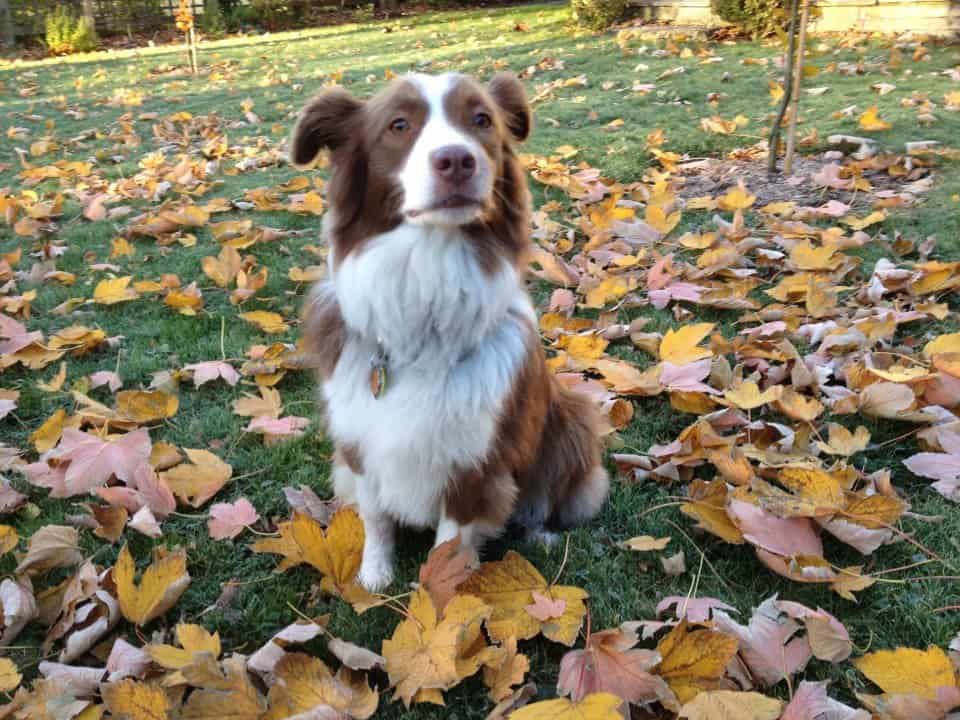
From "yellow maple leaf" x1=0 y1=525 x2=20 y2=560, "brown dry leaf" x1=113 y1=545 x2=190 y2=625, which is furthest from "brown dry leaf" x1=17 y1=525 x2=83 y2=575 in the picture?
Result: "brown dry leaf" x1=113 y1=545 x2=190 y2=625

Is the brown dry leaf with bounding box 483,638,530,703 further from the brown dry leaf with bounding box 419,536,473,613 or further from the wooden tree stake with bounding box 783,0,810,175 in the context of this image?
the wooden tree stake with bounding box 783,0,810,175

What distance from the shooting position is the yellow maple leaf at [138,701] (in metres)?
1.82

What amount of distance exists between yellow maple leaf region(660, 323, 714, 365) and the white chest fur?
4.09ft

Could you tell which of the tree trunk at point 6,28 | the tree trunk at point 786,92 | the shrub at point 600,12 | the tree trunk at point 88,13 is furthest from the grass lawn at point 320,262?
the tree trunk at point 6,28

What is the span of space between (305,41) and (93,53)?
5.07m

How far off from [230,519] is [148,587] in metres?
0.48

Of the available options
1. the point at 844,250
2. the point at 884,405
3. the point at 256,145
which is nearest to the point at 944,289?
the point at 844,250

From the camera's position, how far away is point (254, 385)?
12.2 feet

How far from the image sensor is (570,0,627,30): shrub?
1367 cm

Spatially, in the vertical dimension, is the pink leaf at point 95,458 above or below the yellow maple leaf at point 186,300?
below

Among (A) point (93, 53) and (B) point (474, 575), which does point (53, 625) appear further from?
(A) point (93, 53)

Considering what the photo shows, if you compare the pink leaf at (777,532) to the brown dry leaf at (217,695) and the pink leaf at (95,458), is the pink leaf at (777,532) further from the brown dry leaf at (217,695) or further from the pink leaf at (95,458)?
the pink leaf at (95,458)

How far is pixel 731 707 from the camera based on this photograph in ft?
5.73

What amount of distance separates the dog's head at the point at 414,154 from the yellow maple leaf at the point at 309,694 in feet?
4.27
